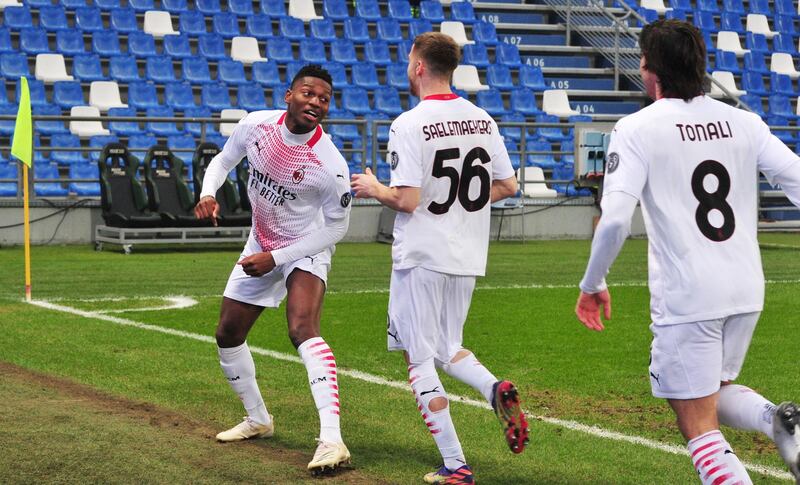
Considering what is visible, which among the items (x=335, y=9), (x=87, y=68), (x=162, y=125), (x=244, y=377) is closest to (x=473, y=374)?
(x=244, y=377)

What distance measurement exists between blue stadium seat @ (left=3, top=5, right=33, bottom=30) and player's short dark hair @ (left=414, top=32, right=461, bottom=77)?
19389 mm

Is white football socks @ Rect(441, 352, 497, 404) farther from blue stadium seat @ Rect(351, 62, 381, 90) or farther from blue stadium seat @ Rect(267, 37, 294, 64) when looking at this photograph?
blue stadium seat @ Rect(267, 37, 294, 64)

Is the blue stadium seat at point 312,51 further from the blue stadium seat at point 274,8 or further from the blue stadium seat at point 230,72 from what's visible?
the blue stadium seat at point 230,72

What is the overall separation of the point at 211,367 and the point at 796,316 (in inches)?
235

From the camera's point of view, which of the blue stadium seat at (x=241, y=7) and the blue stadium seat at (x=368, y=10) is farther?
the blue stadium seat at (x=368, y=10)

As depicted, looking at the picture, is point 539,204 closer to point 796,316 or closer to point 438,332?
point 796,316

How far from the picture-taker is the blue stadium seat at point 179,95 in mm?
23359

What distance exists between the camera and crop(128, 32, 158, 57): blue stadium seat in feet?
78.8

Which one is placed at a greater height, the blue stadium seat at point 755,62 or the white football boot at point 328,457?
the blue stadium seat at point 755,62

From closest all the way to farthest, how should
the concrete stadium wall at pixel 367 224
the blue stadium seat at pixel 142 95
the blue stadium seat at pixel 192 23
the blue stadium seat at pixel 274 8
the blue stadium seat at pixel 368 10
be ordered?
the concrete stadium wall at pixel 367 224, the blue stadium seat at pixel 142 95, the blue stadium seat at pixel 192 23, the blue stadium seat at pixel 274 8, the blue stadium seat at pixel 368 10

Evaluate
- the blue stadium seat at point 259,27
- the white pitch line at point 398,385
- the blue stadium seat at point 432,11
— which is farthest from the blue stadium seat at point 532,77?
the white pitch line at point 398,385

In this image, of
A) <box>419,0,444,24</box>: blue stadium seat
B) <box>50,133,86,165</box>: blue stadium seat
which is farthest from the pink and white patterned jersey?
<box>419,0,444,24</box>: blue stadium seat

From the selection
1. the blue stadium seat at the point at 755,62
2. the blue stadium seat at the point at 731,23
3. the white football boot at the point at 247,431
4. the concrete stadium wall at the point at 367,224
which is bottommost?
the white football boot at the point at 247,431

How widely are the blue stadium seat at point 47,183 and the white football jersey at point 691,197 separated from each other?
57.1ft
